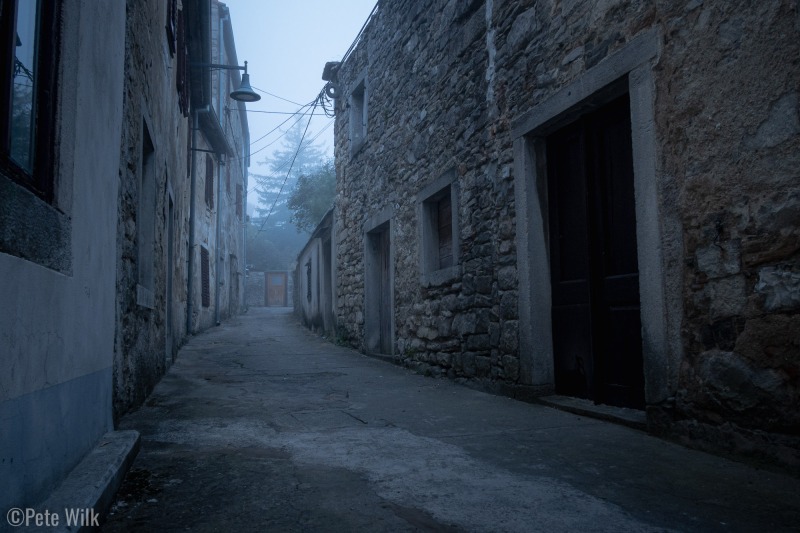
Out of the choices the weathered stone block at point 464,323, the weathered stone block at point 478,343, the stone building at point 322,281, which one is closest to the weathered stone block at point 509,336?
the weathered stone block at point 478,343

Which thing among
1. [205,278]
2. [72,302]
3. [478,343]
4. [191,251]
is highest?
[191,251]

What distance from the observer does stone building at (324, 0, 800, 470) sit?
98.3 inches

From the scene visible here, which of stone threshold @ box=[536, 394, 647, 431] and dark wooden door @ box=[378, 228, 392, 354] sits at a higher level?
dark wooden door @ box=[378, 228, 392, 354]

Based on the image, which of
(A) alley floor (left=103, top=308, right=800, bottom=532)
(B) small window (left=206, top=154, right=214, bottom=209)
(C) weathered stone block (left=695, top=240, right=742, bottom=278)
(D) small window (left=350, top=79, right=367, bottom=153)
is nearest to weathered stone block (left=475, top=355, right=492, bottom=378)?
(A) alley floor (left=103, top=308, right=800, bottom=532)

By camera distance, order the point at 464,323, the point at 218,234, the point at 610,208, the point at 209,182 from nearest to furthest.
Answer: the point at 610,208 < the point at 464,323 < the point at 209,182 < the point at 218,234

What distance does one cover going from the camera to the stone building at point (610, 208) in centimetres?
250

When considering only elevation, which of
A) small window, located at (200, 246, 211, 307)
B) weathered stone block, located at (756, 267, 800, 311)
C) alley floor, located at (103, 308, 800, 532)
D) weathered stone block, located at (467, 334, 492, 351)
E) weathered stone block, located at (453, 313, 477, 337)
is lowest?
alley floor, located at (103, 308, 800, 532)

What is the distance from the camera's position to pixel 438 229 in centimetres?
640

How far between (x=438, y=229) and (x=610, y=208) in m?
2.78

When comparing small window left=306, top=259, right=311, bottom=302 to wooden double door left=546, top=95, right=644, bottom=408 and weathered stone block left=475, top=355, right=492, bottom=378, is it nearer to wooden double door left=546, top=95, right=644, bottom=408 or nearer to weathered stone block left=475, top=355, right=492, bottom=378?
weathered stone block left=475, top=355, right=492, bottom=378

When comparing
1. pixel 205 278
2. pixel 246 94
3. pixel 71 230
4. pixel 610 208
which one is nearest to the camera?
pixel 71 230

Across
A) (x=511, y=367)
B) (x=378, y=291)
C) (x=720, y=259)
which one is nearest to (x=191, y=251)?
(x=378, y=291)

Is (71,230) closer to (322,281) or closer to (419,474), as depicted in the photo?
(419,474)

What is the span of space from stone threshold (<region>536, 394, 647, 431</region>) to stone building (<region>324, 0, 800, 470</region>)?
4cm
